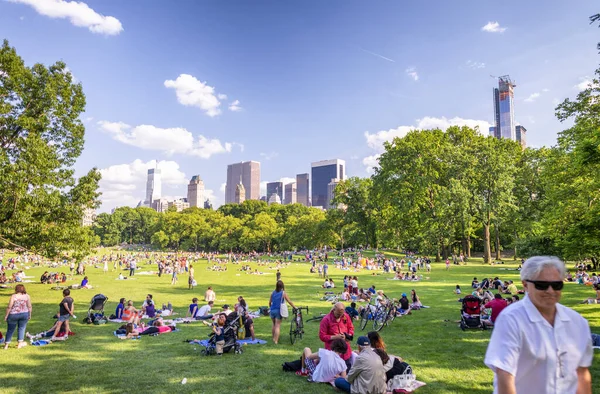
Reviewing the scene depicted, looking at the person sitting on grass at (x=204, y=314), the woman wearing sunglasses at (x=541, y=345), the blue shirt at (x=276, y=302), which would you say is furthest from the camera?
the person sitting on grass at (x=204, y=314)

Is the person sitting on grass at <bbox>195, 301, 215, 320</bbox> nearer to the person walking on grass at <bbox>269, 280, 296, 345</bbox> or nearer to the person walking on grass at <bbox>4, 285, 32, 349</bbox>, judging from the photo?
the person walking on grass at <bbox>269, 280, 296, 345</bbox>

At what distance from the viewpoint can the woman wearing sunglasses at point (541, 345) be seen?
2.39m

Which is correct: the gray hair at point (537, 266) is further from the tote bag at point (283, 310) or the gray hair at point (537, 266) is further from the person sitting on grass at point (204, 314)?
the person sitting on grass at point (204, 314)

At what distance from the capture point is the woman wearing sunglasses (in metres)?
2.39

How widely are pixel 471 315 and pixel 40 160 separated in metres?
19.6

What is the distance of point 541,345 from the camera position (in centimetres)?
242

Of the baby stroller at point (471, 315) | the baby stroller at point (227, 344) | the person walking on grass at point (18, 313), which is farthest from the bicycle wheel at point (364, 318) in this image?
the person walking on grass at point (18, 313)

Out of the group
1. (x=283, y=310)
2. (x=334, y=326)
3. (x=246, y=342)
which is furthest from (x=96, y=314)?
(x=334, y=326)

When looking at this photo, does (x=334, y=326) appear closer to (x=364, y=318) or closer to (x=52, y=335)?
(x=364, y=318)

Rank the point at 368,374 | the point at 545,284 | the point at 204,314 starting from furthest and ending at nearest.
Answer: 1. the point at 204,314
2. the point at 368,374
3. the point at 545,284

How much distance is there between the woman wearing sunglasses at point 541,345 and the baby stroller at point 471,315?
11.5 metres

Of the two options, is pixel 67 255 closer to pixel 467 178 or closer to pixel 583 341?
pixel 583 341

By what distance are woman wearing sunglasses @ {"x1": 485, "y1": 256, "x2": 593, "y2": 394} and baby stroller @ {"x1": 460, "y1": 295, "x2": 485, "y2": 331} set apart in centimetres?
1149

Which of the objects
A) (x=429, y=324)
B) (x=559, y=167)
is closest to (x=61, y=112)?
(x=429, y=324)
